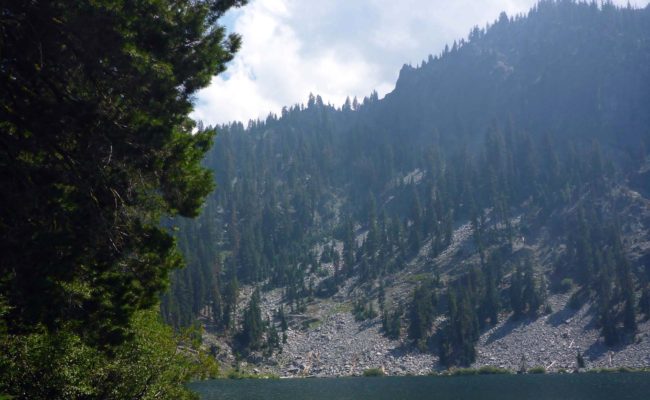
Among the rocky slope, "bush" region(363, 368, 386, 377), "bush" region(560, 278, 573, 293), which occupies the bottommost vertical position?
"bush" region(363, 368, 386, 377)

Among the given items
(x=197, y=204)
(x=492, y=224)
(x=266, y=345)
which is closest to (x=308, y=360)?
(x=266, y=345)

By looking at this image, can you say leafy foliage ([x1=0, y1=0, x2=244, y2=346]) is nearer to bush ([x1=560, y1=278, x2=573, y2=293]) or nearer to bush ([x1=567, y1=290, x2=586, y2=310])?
bush ([x1=567, y1=290, x2=586, y2=310])

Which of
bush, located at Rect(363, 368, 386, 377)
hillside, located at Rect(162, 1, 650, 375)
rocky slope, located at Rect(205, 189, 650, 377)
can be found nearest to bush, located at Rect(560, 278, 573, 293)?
hillside, located at Rect(162, 1, 650, 375)

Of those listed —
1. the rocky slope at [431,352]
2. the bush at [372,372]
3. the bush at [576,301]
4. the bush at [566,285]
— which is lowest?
the bush at [372,372]

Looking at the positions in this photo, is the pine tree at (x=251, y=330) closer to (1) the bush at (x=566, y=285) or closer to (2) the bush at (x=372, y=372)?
(2) the bush at (x=372, y=372)

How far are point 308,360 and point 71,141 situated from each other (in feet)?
394

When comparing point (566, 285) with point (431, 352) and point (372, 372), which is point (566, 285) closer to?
point (431, 352)

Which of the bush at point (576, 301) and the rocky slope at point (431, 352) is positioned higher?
the bush at point (576, 301)

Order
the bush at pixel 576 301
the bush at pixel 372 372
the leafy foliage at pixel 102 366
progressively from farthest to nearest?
1. the bush at pixel 576 301
2. the bush at pixel 372 372
3. the leafy foliage at pixel 102 366

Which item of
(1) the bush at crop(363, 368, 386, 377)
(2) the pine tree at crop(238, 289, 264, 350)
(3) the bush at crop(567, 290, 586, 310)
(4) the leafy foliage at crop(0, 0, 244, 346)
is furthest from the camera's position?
(2) the pine tree at crop(238, 289, 264, 350)

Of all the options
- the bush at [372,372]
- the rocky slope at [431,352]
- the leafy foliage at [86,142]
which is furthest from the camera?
the bush at [372,372]

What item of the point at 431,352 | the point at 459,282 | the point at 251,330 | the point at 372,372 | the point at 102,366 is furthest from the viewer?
the point at 459,282

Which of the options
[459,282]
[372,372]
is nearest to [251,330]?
[372,372]

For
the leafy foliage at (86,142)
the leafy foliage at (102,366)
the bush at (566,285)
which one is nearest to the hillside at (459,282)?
the bush at (566,285)
